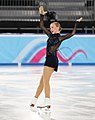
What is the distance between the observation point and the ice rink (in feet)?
17.4

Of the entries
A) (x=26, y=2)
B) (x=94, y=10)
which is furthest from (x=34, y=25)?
(x=94, y=10)

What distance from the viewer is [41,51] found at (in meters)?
15.3

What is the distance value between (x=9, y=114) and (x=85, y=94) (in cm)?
246

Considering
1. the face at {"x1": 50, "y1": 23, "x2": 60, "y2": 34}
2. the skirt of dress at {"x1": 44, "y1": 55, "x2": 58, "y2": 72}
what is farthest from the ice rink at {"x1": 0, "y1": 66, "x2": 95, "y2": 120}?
the face at {"x1": 50, "y1": 23, "x2": 60, "y2": 34}

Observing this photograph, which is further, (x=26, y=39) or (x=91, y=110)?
(x=26, y=39)

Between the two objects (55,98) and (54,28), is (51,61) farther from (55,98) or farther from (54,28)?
(55,98)

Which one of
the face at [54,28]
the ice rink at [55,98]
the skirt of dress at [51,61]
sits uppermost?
the face at [54,28]

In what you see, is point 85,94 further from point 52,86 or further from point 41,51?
point 41,51

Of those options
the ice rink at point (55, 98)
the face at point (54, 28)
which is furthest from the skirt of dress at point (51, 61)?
the ice rink at point (55, 98)

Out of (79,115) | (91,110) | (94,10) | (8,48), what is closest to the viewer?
(79,115)

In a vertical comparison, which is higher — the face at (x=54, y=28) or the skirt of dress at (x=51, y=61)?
the face at (x=54, y=28)

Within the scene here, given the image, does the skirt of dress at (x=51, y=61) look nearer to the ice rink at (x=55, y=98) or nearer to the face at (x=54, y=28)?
the face at (x=54, y=28)

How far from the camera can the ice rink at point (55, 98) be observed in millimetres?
5312

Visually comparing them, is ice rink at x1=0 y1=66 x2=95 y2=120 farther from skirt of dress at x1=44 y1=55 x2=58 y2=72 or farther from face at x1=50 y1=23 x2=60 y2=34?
face at x1=50 y1=23 x2=60 y2=34
